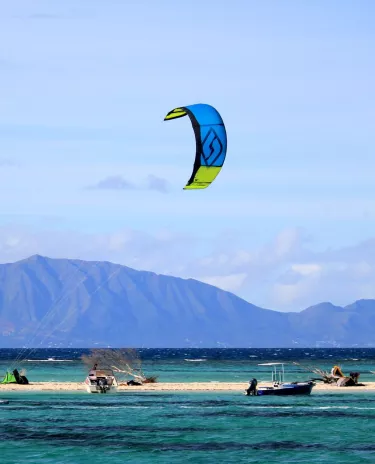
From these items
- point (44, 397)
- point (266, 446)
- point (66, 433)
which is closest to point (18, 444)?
point (66, 433)

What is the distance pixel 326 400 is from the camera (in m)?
74.1

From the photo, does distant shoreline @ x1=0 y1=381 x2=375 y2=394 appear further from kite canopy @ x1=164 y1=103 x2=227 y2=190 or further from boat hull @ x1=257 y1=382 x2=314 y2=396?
kite canopy @ x1=164 y1=103 x2=227 y2=190

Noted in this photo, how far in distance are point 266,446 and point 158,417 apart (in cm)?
1307

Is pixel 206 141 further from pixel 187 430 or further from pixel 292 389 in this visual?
pixel 292 389

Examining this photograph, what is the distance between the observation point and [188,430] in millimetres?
53844

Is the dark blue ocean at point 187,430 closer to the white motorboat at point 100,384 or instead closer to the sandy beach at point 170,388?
the white motorboat at point 100,384

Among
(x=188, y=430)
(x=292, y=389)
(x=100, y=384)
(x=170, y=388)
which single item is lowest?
(x=188, y=430)

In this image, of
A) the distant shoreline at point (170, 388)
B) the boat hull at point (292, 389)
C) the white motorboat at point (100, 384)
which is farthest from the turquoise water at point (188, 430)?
the distant shoreline at point (170, 388)

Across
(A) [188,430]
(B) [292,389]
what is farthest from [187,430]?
(B) [292,389]

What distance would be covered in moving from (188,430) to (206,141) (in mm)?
12958

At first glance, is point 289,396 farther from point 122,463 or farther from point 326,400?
point 122,463

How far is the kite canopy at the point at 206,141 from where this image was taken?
157 feet

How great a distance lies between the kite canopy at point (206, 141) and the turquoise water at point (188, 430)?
10226 millimetres

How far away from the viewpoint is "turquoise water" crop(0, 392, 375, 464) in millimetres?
45188
